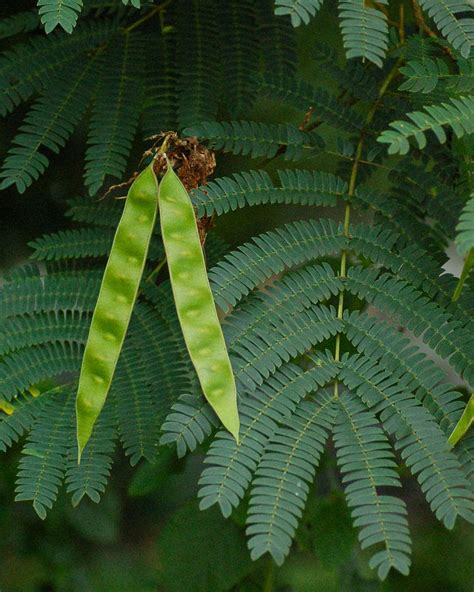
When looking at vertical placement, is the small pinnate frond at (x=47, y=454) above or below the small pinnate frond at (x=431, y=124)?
below

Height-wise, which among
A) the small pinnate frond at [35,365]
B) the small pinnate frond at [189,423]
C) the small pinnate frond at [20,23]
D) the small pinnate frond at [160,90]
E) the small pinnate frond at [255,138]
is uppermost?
the small pinnate frond at [20,23]

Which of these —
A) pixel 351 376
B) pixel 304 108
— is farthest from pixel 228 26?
pixel 351 376

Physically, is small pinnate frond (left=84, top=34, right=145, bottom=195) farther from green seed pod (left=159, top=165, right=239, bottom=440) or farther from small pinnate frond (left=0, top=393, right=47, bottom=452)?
small pinnate frond (left=0, top=393, right=47, bottom=452)

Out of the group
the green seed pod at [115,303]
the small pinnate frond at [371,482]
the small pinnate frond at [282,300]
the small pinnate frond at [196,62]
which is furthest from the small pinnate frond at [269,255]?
the small pinnate frond at [196,62]

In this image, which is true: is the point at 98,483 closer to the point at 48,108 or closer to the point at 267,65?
the point at 48,108

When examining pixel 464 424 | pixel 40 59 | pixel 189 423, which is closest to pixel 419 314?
pixel 464 424

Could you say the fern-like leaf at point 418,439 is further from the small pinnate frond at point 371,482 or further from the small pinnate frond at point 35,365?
the small pinnate frond at point 35,365
